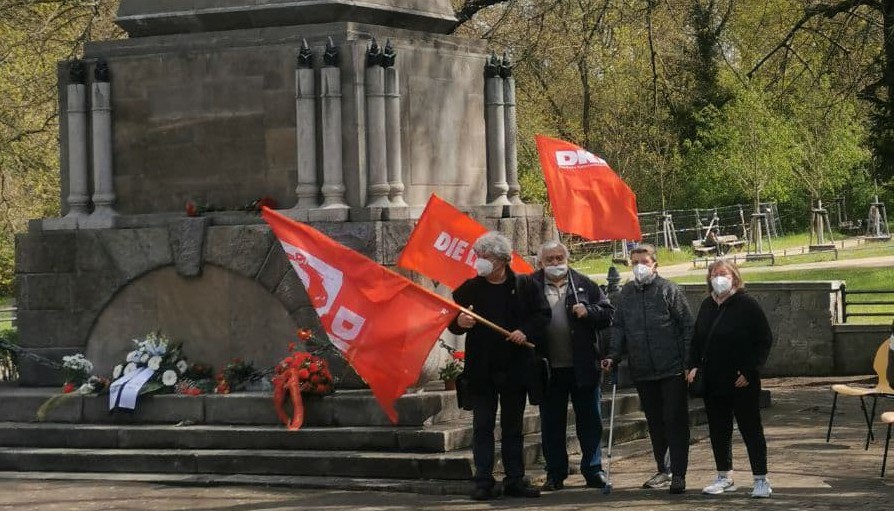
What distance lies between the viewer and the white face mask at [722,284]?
1214 cm

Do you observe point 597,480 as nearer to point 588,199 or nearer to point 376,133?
point 588,199

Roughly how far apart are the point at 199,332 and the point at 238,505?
3238mm

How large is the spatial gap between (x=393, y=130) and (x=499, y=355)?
3403 mm

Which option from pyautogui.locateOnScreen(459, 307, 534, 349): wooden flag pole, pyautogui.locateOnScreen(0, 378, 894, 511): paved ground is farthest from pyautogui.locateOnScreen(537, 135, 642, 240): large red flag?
pyautogui.locateOnScreen(459, 307, 534, 349): wooden flag pole

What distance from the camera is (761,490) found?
11953 mm

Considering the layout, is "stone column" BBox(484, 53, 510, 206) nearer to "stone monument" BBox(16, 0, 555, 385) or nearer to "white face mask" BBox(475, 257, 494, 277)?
"stone monument" BBox(16, 0, 555, 385)

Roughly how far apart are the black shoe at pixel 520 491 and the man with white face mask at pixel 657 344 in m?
0.89

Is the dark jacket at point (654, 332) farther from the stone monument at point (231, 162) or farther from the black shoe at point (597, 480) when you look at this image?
the stone monument at point (231, 162)

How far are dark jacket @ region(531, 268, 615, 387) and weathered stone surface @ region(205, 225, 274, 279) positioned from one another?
122 inches

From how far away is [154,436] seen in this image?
14312 mm

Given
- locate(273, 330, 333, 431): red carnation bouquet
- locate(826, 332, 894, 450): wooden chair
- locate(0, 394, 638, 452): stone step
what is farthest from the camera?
locate(826, 332, 894, 450): wooden chair

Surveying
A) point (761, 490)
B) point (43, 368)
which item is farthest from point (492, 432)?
point (43, 368)

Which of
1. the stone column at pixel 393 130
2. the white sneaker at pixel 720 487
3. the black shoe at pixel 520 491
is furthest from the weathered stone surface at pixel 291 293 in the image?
the white sneaker at pixel 720 487

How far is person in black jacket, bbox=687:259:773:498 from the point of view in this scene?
39.8 ft
